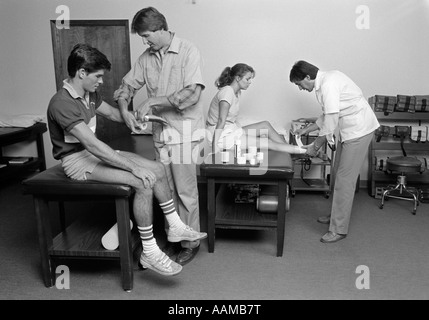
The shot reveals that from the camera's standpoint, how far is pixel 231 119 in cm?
368

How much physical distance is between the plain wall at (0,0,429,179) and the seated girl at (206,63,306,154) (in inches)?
31.8

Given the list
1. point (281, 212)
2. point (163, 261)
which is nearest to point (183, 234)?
point (163, 261)

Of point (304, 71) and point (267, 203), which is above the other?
point (304, 71)

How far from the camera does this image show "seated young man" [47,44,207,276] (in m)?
2.24

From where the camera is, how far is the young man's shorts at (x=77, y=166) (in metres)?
2.35

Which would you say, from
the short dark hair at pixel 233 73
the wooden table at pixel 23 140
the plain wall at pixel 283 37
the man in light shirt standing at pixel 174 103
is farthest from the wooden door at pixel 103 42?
the man in light shirt standing at pixel 174 103

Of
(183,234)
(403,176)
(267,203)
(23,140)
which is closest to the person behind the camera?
(183,234)

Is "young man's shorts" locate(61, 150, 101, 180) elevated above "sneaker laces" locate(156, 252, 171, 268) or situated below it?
above

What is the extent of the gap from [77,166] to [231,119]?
1.64m

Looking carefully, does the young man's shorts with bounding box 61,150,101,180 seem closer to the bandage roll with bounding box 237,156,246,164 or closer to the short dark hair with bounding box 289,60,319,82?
the bandage roll with bounding box 237,156,246,164

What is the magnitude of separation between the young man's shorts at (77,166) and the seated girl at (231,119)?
122 centimetres

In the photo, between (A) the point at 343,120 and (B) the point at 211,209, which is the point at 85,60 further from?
(A) the point at 343,120

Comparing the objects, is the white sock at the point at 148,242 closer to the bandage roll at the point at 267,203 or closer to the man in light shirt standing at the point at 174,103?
the man in light shirt standing at the point at 174,103

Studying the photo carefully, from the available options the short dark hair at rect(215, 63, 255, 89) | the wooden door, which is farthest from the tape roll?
the wooden door
